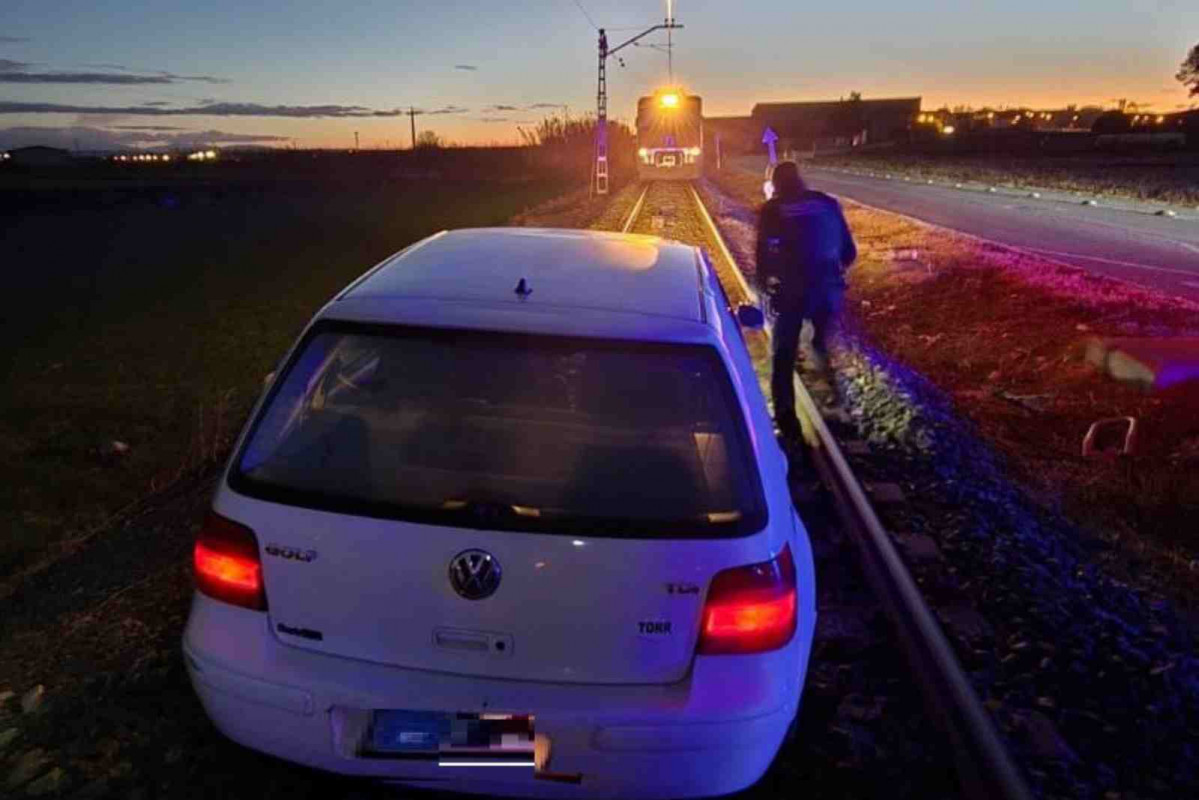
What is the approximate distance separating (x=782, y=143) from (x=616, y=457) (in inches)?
4827

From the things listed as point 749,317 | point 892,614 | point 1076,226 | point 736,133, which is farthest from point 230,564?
point 736,133

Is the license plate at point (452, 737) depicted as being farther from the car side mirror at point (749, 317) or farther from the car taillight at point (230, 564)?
the car side mirror at point (749, 317)

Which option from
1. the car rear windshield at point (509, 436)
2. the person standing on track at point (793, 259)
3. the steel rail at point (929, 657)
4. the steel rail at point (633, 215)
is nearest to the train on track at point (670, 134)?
the steel rail at point (633, 215)

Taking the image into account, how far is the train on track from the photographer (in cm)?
5069

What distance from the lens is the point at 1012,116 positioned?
152 meters

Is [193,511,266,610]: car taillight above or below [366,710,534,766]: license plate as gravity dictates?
above

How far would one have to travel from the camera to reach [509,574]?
2.72 m

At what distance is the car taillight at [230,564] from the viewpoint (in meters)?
2.89

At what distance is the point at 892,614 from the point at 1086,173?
5379 cm

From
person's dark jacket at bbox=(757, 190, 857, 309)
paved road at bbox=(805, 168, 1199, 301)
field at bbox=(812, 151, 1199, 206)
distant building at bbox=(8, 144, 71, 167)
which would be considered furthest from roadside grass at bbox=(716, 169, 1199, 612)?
distant building at bbox=(8, 144, 71, 167)

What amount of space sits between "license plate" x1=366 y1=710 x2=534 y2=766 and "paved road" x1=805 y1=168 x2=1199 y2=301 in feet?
46.2

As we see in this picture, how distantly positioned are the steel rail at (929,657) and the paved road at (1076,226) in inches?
420

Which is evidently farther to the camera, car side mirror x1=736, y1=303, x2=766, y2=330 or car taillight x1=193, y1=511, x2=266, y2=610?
car side mirror x1=736, y1=303, x2=766, y2=330

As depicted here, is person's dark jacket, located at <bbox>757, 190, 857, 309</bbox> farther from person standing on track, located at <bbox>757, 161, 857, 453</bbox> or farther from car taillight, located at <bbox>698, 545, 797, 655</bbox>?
car taillight, located at <bbox>698, 545, 797, 655</bbox>
